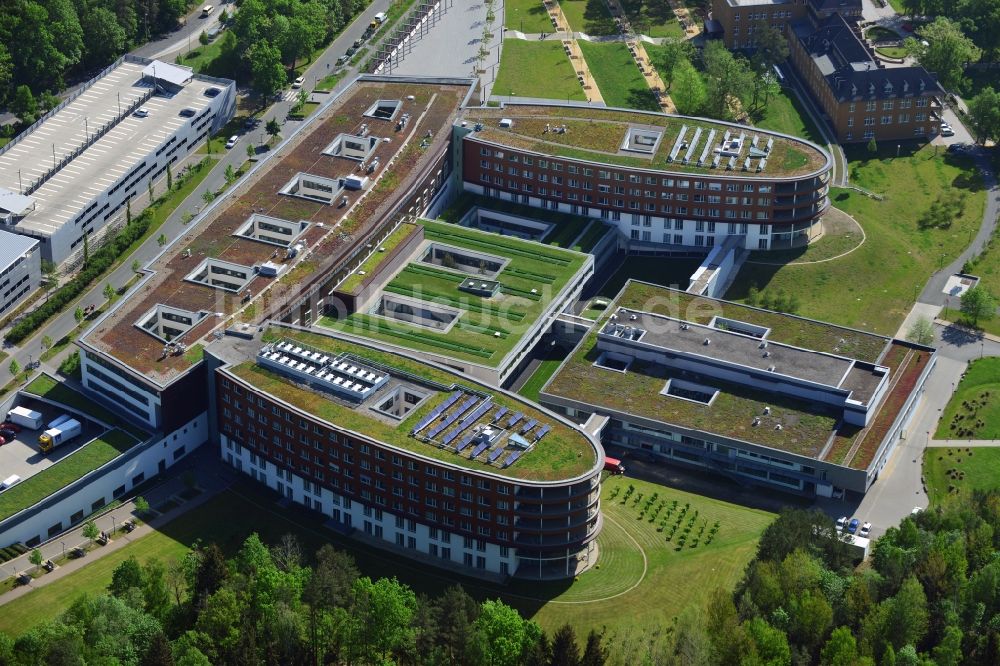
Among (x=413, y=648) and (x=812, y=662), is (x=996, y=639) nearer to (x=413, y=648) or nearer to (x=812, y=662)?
(x=812, y=662)

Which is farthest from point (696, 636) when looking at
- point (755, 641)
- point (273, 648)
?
point (273, 648)

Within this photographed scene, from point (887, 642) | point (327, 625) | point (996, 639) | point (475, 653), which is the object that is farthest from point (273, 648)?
point (996, 639)

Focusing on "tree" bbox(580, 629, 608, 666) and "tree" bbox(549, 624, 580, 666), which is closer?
"tree" bbox(549, 624, 580, 666)

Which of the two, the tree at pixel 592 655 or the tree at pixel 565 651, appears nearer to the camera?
the tree at pixel 565 651

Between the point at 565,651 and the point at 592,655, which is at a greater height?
the point at 565,651

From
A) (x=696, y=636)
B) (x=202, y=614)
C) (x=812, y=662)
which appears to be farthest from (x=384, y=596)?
(x=812, y=662)

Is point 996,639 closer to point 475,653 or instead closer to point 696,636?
point 696,636

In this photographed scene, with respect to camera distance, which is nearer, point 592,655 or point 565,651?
point 565,651
